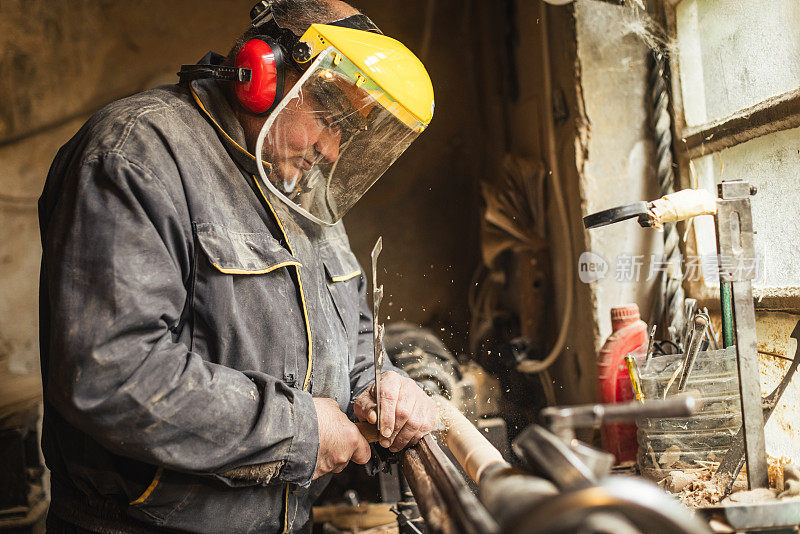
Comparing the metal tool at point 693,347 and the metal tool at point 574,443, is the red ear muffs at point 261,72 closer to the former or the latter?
the metal tool at point 574,443

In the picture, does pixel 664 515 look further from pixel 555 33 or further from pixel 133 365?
pixel 555 33

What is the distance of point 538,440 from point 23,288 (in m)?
3.16

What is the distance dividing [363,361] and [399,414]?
0.53 meters

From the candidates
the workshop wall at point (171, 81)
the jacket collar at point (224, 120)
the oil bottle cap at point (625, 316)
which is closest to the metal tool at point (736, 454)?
the oil bottle cap at point (625, 316)

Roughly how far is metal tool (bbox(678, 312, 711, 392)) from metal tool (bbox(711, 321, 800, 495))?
17 centimetres

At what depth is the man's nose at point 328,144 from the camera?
161cm

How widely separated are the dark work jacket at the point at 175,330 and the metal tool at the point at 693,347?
36.8 inches

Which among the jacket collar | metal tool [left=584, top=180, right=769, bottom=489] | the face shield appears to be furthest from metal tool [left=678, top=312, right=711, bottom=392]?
the jacket collar

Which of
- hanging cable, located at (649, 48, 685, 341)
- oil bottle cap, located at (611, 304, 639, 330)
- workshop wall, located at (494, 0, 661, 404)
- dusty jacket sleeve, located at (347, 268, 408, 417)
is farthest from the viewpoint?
workshop wall, located at (494, 0, 661, 404)

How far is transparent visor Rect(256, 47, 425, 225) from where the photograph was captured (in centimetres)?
149

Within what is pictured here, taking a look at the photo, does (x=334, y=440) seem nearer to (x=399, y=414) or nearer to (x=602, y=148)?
(x=399, y=414)

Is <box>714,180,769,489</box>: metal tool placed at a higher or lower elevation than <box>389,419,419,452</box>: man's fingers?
higher

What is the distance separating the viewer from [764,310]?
1802 millimetres

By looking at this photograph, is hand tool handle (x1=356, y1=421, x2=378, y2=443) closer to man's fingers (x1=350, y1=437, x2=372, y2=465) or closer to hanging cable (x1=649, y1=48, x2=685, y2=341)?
man's fingers (x1=350, y1=437, x2=372, y2=465)
